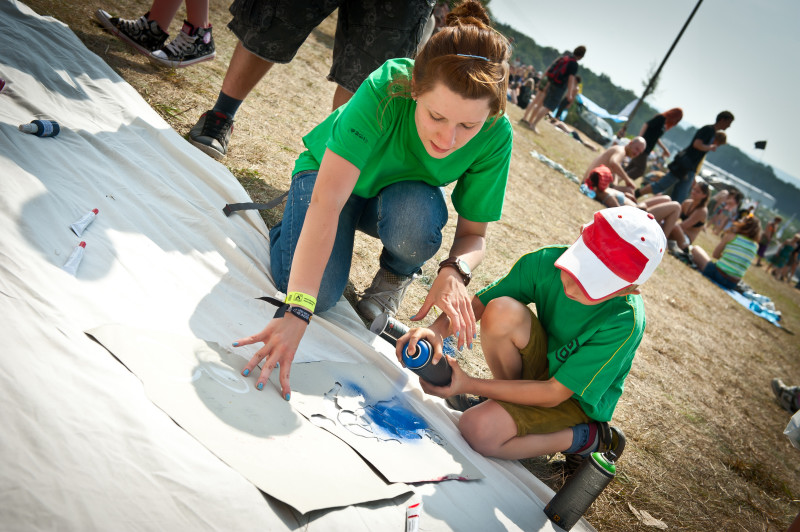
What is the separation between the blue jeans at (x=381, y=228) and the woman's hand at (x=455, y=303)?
23 centimetres

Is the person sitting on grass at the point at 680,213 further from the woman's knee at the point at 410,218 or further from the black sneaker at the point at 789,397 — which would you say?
the woman's knee at the point at 410,218

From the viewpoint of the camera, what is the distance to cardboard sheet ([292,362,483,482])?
1361 mm

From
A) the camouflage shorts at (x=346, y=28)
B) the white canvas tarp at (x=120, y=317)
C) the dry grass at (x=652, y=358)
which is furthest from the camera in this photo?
the camouflage shorts at (x=346, y=28)

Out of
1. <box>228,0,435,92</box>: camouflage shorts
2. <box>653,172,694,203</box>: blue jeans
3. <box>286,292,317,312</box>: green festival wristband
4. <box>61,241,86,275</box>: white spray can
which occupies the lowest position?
<box>61,241,86,275</box>: white spray can

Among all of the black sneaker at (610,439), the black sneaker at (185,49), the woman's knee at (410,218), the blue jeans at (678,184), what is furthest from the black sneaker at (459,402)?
the blue jeans at (678,184)

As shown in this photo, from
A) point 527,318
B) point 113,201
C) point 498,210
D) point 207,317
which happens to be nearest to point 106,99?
point 113,201

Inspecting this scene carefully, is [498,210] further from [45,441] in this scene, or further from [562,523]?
[45,441]

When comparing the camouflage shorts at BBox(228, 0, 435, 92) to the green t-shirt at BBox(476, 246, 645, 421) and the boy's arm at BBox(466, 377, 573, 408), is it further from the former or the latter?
the boy's arm at BBox(466, 377, 573, 408)

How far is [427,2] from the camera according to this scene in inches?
95.3

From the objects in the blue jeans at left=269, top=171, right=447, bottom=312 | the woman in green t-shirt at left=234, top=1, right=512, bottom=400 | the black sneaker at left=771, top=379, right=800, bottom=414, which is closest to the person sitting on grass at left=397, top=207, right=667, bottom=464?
the woman in green t-shirt at left=234, top=1, right=512, bottom=400

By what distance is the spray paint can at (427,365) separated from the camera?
1.52 m

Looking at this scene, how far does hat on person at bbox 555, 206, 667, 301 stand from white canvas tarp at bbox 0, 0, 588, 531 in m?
0.67

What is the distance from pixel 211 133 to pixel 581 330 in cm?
200

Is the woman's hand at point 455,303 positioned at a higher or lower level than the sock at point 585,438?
higher
